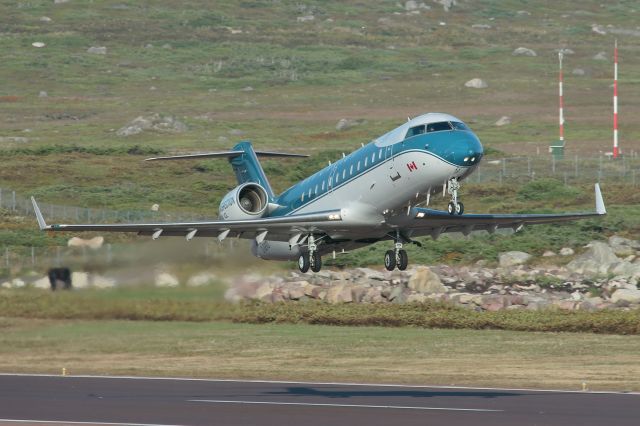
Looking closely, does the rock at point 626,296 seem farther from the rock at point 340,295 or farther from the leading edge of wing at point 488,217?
the leading edge of wing at point 488,217

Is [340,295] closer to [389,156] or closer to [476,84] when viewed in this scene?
[389,156]

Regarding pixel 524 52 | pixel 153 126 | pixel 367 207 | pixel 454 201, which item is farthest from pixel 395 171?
pixel 524 52

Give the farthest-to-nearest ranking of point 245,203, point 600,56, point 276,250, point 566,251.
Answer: point 600,56
point 566,251
point 245,203
point 276,250

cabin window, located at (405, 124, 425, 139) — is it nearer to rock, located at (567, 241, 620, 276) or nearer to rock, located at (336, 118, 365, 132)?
rock, located at (567, 241, 620, 276)

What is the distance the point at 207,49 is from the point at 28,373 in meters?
132

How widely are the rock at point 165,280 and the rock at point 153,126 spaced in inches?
2889

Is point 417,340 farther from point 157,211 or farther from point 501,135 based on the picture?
point 501,135

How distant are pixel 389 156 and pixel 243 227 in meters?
5.80

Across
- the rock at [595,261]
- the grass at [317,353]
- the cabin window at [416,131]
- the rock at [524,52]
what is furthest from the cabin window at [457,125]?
the rock at [524,52]

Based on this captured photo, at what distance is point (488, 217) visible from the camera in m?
42.2

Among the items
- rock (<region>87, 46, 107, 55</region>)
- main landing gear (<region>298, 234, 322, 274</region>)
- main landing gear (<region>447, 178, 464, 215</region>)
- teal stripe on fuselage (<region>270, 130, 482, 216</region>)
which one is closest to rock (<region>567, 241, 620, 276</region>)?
teal stripe on fuselage (<region>270, 130, 482, 216</region>)

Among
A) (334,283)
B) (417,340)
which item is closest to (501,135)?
(334,283)

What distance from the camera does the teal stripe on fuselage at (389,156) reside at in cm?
3625

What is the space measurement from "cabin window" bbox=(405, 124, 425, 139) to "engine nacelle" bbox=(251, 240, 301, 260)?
6.77m
